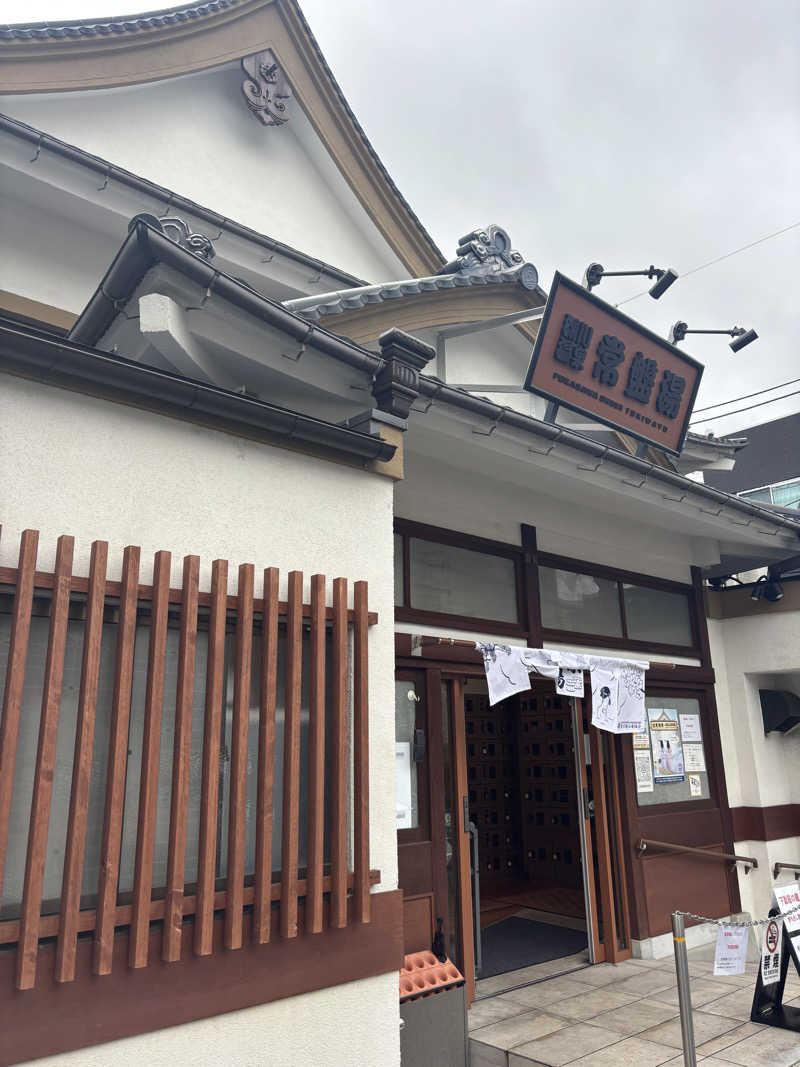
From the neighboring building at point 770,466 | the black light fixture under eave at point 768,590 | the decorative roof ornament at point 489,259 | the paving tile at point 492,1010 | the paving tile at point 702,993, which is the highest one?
the neighboring building at point 770,466

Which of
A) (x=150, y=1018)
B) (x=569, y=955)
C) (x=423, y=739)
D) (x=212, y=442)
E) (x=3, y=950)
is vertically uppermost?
(x=212, y=442)

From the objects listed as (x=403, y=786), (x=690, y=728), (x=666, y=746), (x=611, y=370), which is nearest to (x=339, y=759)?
(x=403, y=786)

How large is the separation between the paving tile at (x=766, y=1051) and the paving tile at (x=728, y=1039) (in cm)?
A: 4

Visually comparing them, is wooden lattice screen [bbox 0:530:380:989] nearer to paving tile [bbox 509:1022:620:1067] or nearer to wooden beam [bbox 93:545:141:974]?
wooden beam [bbox 93:545:141:974]

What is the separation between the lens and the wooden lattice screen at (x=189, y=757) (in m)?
2.69

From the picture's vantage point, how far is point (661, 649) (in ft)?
27.1

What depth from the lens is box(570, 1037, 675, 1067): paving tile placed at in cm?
485

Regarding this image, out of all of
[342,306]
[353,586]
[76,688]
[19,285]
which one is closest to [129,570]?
[76,688]

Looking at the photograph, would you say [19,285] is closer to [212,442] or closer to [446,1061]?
[212,442]

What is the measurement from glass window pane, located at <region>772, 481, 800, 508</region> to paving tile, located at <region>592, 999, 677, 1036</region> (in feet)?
61.9

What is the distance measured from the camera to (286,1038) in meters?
3.20

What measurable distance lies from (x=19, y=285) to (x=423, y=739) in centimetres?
436

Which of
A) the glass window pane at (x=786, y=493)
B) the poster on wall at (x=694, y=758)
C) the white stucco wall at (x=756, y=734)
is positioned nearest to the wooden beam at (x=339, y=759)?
the poster on wall at (x=694, y=758)

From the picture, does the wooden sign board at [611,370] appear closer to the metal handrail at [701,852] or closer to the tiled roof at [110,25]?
the metal handrail at [701,852]
